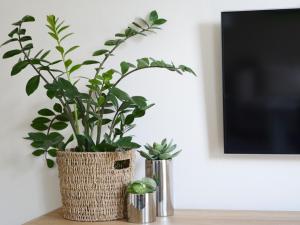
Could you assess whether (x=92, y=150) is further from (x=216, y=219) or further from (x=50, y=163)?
(x=216, y=219)

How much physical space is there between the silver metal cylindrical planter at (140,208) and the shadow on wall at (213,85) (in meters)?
0.38

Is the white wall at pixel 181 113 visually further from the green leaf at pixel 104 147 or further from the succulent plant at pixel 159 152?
the green leaf at pixel 104 147

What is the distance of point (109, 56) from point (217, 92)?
48 cm

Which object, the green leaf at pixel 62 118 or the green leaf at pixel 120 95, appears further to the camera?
the green leaf at pixel 62 118

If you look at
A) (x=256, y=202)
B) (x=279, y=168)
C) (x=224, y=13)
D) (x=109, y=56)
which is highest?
(x=224, y=13)

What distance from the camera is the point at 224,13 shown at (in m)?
1.72

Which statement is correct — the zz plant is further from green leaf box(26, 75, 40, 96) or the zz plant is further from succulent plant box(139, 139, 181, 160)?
succulent plant box(139, 139, 181, 160)

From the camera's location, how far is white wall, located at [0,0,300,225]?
1.77 meters

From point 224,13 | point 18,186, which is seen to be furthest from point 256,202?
point 18,186

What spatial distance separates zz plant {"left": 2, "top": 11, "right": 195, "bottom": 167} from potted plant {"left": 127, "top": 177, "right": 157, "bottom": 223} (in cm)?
15

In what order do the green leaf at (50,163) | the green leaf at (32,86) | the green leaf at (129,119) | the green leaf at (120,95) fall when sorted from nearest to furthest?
the green leaf at (120,95)
the green leaf at (32,86)
the green leaf at (129,119)
the green leaf at (50,163)

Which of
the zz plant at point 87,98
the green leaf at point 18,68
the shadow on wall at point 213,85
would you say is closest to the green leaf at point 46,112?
the zz plant at point 87,98

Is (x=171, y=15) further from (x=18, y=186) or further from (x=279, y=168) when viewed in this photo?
(x=18, y=186)

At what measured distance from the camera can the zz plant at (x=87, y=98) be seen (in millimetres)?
1581
